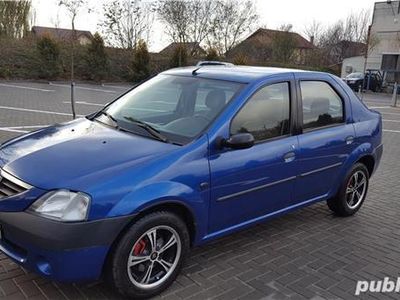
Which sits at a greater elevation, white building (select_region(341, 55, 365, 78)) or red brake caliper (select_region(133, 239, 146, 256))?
white building (select_region(341, 55, 365, 78))

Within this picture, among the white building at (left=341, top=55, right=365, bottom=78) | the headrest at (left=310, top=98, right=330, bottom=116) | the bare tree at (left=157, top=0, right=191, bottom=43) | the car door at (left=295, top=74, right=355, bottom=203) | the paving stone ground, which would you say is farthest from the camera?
the white building at (left=341, top=55, right=365, bottom=78)

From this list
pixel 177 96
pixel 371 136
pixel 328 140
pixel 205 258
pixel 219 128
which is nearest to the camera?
pixel 219 128

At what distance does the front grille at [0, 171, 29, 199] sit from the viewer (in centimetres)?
289

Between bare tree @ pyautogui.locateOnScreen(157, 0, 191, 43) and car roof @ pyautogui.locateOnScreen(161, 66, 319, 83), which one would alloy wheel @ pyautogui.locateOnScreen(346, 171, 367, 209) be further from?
bare tree @ pyautogui.locateOnScreen(157, 0, 191, 43)

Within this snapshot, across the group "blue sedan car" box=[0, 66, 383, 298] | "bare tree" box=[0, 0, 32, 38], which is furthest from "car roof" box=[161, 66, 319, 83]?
"bare tree" box=[0, 0, 32, 38]

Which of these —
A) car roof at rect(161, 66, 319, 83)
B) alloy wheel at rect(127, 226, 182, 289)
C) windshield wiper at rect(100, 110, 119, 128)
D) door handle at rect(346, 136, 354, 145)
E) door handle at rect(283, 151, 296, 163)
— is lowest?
alloy wheel at rect(127, 226, 182, 289)

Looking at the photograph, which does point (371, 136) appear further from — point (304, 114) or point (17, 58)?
point (17, 58)

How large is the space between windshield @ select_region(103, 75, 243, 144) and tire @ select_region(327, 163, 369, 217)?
2033 mm

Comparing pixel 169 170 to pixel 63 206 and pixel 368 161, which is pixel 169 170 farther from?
pixel 368 161

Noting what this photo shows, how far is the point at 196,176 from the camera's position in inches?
128

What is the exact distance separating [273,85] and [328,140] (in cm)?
94

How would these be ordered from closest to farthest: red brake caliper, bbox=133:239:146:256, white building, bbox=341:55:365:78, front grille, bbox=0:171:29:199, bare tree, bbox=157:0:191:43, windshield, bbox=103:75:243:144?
front grille, bbox=0:171:29:199, red brake caliper, bbox=133:239:146:256, windshield, bbox=103:75:243:144, bare tree, bbox=157:0:191:43, white building, bbox=341:55:365:78

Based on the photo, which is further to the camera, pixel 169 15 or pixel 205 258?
pixel 169 15

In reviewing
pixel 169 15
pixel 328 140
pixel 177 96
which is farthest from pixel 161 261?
pixel 169 15
